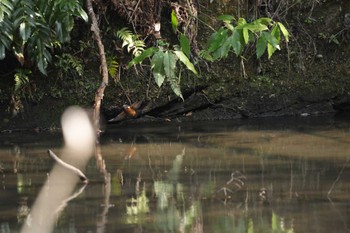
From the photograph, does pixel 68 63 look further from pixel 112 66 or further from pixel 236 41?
pixel 236 41

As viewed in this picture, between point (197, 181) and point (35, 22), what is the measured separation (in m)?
2.51

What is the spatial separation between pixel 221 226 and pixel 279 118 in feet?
15.3

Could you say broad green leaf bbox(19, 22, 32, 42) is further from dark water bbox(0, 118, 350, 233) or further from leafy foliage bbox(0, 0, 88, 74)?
dark water bbox(0, 118, 350, 233)

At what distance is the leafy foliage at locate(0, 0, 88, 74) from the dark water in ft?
3.02

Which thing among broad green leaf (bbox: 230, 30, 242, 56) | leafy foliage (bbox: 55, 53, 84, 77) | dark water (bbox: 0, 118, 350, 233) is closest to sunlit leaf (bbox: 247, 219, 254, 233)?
dark water (bbox: 0, 118, 350, 233)

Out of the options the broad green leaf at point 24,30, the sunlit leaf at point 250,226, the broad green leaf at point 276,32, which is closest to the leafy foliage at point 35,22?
the broad green leaf at point 24,30

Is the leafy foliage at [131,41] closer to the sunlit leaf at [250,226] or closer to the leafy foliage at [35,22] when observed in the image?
the leafy foliage at [35,22]

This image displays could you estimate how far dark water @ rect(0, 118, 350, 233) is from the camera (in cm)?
359

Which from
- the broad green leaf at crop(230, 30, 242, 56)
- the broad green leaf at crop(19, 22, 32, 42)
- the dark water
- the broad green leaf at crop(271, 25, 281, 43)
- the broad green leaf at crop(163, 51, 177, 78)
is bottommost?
the dark water

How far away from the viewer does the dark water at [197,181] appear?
3592 mm

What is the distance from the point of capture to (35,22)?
6.20 meters

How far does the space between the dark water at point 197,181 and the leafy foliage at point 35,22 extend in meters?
0.92

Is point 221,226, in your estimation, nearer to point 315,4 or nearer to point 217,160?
point 217,160

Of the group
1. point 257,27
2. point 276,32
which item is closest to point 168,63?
point 257,27
